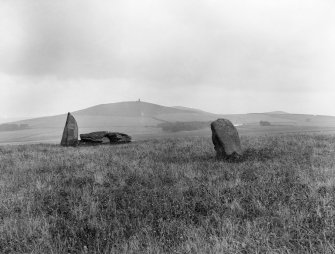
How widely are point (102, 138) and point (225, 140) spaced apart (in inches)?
678

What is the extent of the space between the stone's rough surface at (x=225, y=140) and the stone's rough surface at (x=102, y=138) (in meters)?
15.8

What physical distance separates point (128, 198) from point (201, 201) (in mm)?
1743

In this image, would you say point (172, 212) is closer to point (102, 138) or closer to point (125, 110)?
point (102, 138)

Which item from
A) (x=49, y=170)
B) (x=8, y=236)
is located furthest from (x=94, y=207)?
(x=49, y=170)

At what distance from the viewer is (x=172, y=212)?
5.66 m

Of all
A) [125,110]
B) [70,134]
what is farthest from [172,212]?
[125,110]

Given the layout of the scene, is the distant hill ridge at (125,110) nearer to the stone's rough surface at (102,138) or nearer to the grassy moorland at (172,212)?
the stone's rough surface at (102,138)

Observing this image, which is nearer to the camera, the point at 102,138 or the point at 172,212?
the point at 172,212

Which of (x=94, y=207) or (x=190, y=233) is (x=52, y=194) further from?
(x=190, y=233)

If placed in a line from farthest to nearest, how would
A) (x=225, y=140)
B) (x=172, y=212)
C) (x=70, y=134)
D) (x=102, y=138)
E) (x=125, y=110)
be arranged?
(x=125, y=110), (x=102, y=138), (x=70, y=134), (x=225, y=140), (x=172, y=212)

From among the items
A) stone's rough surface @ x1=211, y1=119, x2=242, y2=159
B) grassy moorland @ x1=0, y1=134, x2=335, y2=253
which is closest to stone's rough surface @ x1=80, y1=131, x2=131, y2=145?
stone's rough surface @ x1=211, y1=119, x2=242, y2=159

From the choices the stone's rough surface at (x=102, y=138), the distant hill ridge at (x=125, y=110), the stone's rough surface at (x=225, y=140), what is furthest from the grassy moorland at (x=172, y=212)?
the distant hill ridge at (x=125, y=110)

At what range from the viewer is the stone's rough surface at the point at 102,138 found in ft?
88.5

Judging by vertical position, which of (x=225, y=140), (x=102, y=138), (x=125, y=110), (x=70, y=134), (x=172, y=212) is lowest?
(x=172, y=212)
